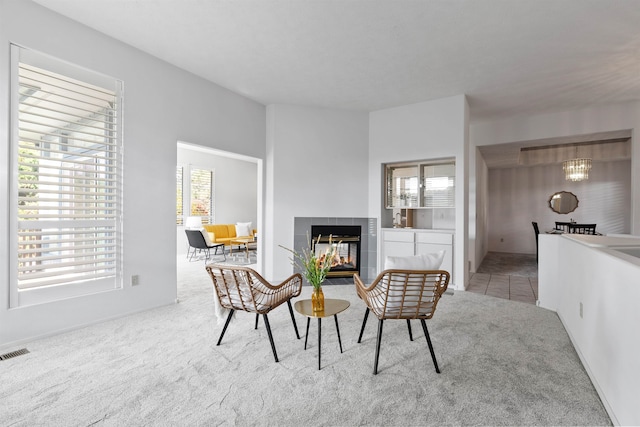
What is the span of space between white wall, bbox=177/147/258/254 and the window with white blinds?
17.4 feet

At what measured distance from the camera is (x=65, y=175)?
2.83 metres

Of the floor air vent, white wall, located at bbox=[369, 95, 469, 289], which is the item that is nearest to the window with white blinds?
the floor air vent

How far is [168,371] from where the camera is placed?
7.09 ft

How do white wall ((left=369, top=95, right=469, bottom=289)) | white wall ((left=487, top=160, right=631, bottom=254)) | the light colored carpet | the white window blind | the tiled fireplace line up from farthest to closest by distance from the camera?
white wall ((left=487, top=160, right=631, bottom=254)), the tiled fireplace, the white window blind, white wall ((left=369, top=95, right=469, bottom=289)), the light colored carpet

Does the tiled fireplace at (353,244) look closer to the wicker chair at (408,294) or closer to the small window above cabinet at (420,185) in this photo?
the small window above cabinet at (420,185)

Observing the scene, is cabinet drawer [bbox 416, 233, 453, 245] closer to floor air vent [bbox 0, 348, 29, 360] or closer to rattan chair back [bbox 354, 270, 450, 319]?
rattan chair back [bbox 354, 270, 450, 319]

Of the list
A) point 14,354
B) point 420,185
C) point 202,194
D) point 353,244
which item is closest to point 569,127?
point 420,185

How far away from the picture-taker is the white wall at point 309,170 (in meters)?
4.95

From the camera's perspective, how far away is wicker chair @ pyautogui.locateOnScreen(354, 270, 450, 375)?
2.05 meters

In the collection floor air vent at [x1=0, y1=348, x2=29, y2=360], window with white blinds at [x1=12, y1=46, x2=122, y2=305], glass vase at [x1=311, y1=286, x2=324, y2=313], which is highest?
window with white blinds at [x1=12, y1=46, x2=122, y2=305]

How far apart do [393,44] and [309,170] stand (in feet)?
7.73

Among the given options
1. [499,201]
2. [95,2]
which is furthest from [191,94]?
[499,201]

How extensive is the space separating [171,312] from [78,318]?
816mm

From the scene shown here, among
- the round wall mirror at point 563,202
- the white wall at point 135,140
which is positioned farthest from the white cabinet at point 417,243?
the round wall mirror at point 563,202
